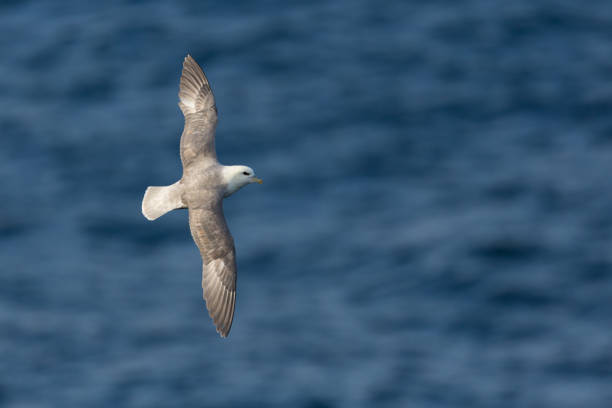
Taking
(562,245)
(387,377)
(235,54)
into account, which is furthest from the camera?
(235,54)

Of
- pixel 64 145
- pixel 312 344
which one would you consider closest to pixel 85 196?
pixel 64 145

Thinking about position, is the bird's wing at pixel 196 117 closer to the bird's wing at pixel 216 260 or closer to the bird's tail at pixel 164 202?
the bird's tail at pixel 164 202

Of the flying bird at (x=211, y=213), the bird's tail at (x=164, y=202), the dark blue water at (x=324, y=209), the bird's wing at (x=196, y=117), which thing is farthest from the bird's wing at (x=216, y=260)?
the dark blue water at (x=324, y=209)

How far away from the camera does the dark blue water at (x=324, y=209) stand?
33000mm

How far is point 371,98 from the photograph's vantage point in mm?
37344

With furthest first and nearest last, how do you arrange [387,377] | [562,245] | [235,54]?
[235,54] → [562,245] → [387,377]

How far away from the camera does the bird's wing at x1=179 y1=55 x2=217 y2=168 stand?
1501cm

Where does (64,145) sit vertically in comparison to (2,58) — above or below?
below

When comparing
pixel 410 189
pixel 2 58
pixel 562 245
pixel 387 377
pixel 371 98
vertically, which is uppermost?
pixel 2 58

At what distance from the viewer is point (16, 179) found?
36.3m

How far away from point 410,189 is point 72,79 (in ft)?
40.8

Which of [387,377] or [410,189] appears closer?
[387,377]

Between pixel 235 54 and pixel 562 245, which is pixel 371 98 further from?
pixel 562 245

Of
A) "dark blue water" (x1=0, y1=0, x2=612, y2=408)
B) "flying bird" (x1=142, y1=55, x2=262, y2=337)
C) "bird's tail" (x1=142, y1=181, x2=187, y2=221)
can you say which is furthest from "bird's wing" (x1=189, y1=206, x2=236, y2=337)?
"dark blue water" (x1=0, y1=0, x2=612, y2=408)
